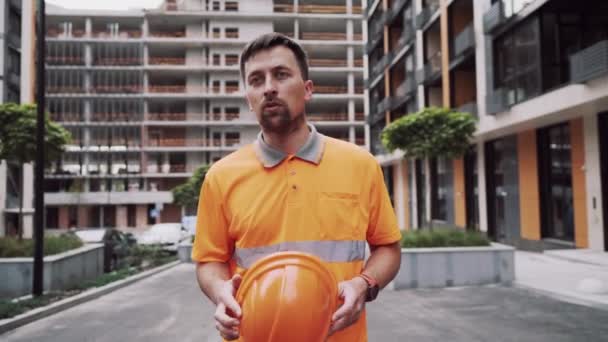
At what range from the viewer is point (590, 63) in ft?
43.2

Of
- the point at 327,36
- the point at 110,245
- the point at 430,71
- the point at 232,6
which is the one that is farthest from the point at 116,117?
the point at 110,245

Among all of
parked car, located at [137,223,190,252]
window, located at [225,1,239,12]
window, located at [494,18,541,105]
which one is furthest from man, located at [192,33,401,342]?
window, located at [225,1,239,12]

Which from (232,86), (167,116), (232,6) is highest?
(232,6)

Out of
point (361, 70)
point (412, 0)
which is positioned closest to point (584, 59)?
point (412, 0)

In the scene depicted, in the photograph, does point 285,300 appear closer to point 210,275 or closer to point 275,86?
point 210,275

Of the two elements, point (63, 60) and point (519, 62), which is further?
point (63, 60)

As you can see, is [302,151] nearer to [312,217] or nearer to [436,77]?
[312,217]

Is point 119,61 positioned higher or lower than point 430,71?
higher

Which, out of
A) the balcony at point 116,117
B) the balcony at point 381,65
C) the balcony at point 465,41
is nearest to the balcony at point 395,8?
the balcony at point 381,65

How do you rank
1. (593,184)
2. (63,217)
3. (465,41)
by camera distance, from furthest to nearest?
(63,217) → (465,41) → (593,184)

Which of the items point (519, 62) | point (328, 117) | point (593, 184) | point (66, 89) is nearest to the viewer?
point (593, 184)

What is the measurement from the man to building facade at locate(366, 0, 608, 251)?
13.6m

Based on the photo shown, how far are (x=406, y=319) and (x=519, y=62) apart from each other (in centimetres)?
1375

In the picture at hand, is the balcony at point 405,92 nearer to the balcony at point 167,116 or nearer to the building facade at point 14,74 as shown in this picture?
the balcony at point 167,116
